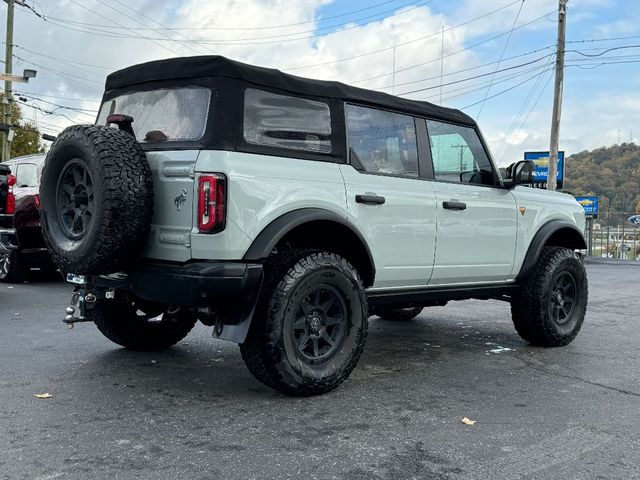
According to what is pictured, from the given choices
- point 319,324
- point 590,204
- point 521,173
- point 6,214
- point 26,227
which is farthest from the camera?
point 590,204

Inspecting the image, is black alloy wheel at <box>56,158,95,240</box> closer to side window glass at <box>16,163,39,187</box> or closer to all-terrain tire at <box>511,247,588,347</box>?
all-terrain tire at <box>511,247,588,347</box>

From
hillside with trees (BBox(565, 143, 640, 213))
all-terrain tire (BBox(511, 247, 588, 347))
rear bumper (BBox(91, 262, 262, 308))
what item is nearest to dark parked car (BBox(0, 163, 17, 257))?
rear bumper (BBox(91, 262, 262, 308))

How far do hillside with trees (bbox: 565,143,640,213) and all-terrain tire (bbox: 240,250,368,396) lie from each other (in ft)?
104

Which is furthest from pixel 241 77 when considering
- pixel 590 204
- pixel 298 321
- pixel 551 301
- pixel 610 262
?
pixel 590 204

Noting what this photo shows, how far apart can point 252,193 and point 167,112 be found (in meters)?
0.91

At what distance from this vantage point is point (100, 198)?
3.70 metres

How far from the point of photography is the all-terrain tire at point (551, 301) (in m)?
5.79

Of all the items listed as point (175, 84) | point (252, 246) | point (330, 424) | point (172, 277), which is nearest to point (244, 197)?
point (252, 246)

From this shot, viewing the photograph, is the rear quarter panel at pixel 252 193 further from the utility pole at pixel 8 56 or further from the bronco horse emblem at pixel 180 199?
the utility pole at pixel 8 56

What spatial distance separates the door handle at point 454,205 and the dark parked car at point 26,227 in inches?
245

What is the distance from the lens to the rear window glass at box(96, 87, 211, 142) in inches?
157

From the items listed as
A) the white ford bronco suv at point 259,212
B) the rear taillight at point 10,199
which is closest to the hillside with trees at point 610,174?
the rear taillight at point 10,199

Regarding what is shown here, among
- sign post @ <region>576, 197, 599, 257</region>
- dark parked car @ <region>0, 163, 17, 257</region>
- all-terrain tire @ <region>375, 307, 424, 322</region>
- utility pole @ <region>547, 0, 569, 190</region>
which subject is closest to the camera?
all-terrain tire @ <region>375, 307, 424, 322</region>

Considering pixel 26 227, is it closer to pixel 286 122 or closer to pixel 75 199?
pixel 75 199
